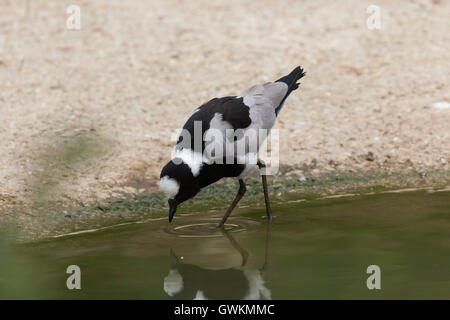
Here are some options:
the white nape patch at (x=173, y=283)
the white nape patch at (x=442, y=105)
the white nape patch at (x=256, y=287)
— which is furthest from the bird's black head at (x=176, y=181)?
the white nape patch at (x=442, y=105)

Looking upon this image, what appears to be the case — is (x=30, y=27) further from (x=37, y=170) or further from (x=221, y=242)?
(x=221, y=242)

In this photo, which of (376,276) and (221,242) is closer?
(376,276)

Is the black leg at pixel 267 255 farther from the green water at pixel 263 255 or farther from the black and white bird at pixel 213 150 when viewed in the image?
the black and white bird at pixel 213 150

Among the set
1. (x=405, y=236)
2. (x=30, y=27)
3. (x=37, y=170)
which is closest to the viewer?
(x=405, y=236)

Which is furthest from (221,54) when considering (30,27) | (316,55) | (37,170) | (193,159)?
(193,159)

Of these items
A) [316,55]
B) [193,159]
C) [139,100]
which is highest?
[316,55]

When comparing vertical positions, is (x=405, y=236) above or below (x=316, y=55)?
below

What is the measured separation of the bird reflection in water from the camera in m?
5.36

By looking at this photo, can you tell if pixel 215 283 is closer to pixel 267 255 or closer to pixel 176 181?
pixel 267 255

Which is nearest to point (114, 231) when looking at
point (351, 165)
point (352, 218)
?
point (352, 218)

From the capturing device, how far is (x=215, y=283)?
557cm

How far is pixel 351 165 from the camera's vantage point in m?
8.20

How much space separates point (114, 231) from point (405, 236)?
236 centimetres

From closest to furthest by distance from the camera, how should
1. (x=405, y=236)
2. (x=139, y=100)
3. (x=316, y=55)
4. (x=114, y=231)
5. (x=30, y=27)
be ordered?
(x=405, y=236)
(x=114, y=231)
(x=139, y=100)
(x=316, y=55)
(x=30, y=27)
